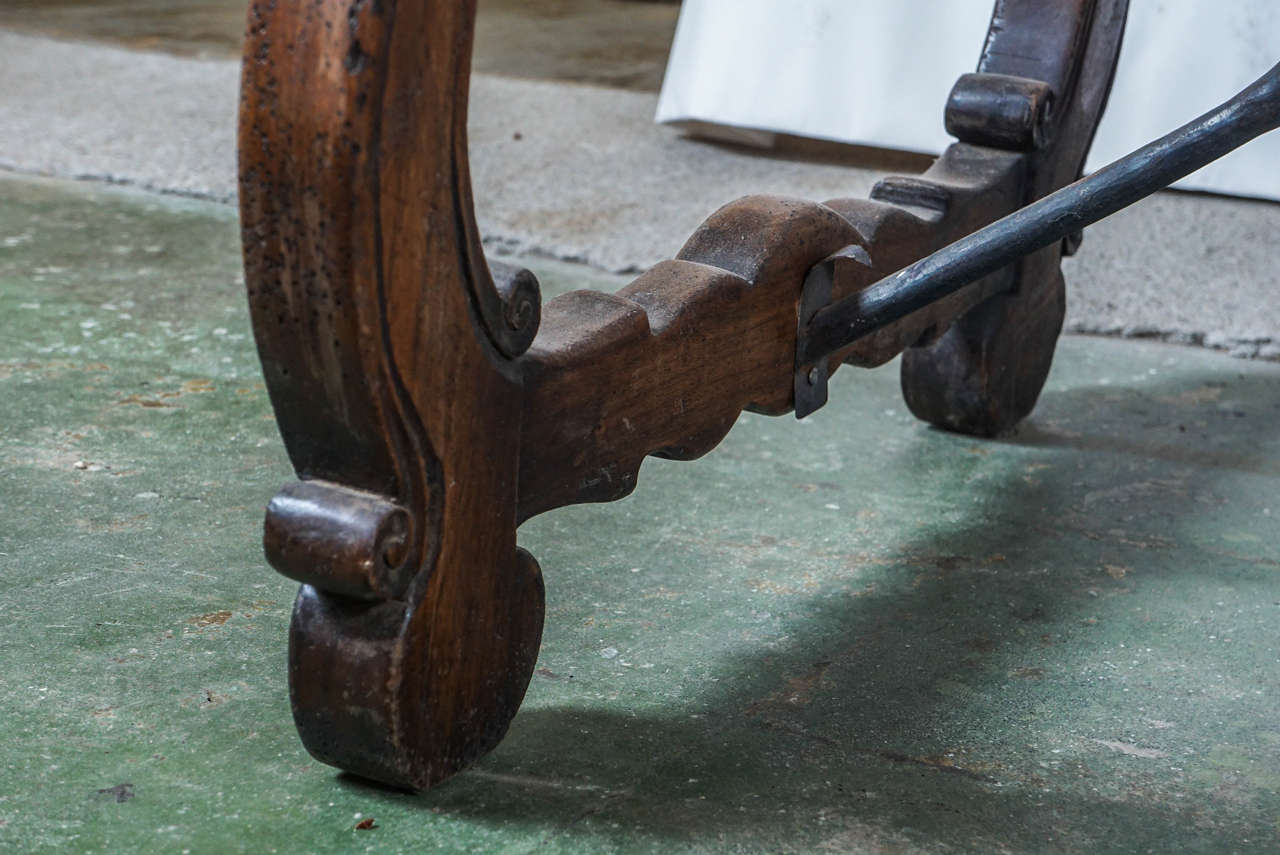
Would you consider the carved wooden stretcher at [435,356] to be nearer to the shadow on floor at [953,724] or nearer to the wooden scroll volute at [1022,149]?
the shadow on floor at [953,724]

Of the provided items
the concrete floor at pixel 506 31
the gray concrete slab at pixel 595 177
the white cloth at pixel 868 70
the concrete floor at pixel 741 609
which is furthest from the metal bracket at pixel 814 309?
the concrete floor at pixel 506 31

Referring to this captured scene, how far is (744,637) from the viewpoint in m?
1.04

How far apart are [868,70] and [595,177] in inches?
19.9

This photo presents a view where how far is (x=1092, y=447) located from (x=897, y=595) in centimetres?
41

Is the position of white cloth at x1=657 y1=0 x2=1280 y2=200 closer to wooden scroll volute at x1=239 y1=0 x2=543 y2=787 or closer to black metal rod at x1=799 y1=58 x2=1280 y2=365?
black metal rod at x1=799 y1=58 x2=1280 y2=365

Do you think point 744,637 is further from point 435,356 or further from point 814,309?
point 435,356

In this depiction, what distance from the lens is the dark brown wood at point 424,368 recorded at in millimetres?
687

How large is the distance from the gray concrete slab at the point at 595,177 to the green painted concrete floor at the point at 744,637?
0.90 feet

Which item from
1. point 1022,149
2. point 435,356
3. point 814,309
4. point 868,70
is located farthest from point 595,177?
point 435,356

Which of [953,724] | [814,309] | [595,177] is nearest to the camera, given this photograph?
[953,724]

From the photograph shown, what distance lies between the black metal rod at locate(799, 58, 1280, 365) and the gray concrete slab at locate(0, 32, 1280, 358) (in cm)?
84

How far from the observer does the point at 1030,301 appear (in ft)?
4.63

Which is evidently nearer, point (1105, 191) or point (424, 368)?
point (424, 368)

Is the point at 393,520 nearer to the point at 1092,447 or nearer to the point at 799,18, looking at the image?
the point at 1092,447
